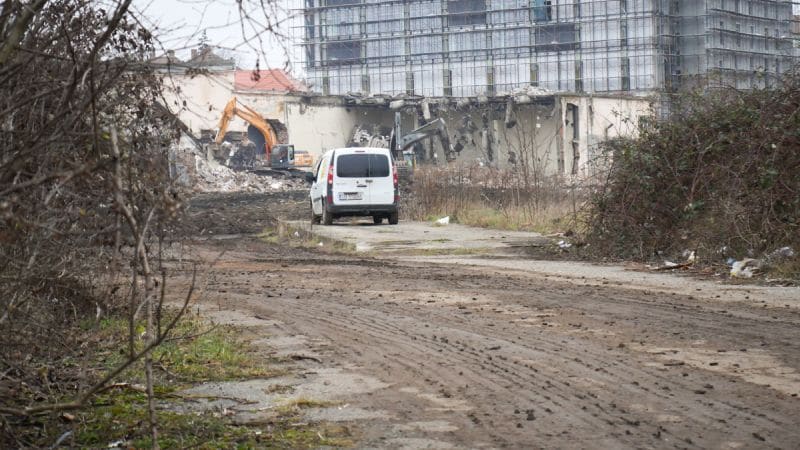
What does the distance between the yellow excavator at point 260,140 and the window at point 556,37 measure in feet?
90.6

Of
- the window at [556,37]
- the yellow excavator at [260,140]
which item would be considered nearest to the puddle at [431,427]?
the yellow excavator at [260,140]

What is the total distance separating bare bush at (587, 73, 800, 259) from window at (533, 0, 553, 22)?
77.2 m

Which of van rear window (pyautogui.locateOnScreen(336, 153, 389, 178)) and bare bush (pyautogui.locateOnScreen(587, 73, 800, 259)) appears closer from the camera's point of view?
bare bush (pyautogui.locateOnScreen(587, 73, 800, 259))

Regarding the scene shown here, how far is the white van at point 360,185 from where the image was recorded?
103 feet

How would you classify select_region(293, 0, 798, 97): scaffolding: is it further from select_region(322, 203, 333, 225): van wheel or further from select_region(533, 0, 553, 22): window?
select_region(322, 203, 333, 225): van wheel

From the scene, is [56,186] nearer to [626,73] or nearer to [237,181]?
[237,181]

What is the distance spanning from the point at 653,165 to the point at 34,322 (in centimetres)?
1478

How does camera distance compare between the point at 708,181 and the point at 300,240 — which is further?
the point at 300,240

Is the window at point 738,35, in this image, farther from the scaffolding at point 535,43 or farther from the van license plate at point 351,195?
the van license plate at point 351,195

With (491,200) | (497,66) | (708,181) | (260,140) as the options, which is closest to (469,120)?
(260,140)

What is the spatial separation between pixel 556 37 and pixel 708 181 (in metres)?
80.0

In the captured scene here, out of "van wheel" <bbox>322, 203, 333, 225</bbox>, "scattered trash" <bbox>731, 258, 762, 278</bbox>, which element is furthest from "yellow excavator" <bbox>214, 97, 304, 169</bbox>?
"scattered trash" <bbox>731, 258, 762, 278</bbox>

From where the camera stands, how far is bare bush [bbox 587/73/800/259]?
56.7 ft

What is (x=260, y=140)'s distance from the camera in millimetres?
81812
